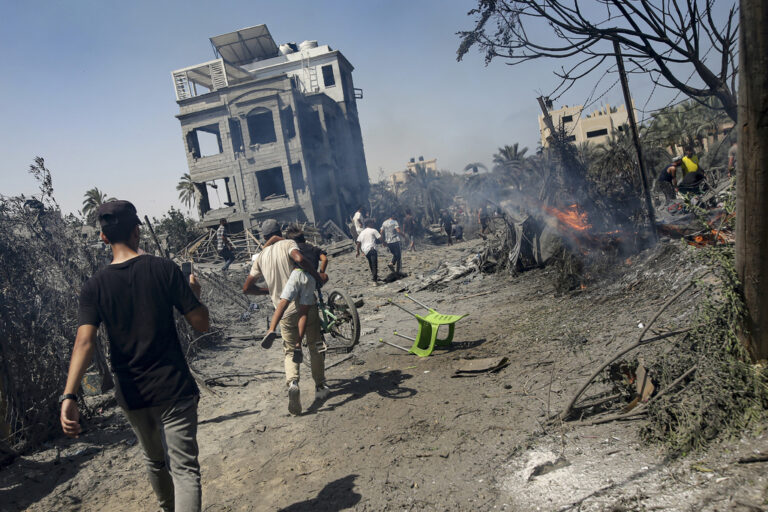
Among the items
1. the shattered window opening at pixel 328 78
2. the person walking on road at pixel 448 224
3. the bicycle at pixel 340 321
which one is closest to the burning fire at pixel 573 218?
the bicycle at pixel 340 321

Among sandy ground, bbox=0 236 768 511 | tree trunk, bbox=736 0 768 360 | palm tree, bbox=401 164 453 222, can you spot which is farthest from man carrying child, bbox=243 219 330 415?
palm tree, bbox=401 164 453 222

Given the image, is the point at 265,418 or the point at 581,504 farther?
Result: the point at 265,418

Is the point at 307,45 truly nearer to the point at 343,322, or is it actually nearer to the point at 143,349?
the point at 343,322

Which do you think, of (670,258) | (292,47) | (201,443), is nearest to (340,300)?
(201,443)

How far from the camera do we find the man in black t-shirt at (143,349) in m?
2.70

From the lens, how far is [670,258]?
21.0ft

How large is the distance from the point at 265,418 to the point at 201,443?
0.66 meters

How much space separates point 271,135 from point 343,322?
32.0 m

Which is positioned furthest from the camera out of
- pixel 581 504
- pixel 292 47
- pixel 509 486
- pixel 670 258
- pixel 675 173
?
pixel 292 47

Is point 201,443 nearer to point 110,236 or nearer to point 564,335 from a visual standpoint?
point 110,236

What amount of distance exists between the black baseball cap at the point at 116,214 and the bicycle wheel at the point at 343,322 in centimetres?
418

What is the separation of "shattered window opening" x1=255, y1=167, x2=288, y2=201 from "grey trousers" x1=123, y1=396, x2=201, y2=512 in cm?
3054

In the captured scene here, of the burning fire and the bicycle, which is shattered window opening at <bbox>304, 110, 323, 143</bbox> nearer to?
the burning fire

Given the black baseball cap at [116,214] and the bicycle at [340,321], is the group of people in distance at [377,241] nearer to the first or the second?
the bicycle at [340,321]
